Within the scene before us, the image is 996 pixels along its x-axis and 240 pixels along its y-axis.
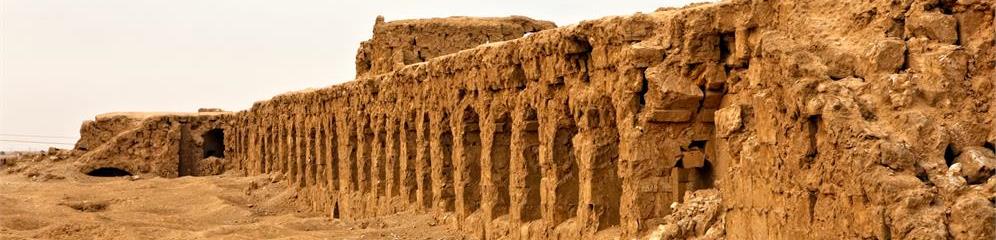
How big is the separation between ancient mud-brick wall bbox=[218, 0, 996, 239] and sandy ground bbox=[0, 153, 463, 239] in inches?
49.7

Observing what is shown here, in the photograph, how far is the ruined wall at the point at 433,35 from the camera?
24.6m

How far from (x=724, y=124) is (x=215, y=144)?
3611cm

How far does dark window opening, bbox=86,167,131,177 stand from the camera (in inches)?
1521

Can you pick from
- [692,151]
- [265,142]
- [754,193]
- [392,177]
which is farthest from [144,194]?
[754,193]

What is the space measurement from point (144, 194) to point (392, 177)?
12.6 m

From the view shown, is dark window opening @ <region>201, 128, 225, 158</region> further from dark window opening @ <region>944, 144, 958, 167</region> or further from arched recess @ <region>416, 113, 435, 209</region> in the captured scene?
dark window opening @ <region>944, 144, 958, 167</region>

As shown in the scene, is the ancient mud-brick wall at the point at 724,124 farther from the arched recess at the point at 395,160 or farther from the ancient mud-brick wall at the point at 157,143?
the ancient mud-brick wall at the point at 157,143

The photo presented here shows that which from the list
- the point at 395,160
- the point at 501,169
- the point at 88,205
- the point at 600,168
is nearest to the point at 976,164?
the point at 600,168

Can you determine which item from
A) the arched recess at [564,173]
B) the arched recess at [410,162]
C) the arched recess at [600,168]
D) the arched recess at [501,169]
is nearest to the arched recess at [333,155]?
the arched recess at [410,162]

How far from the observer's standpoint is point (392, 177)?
1966 cm

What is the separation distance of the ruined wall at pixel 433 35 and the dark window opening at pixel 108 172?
17282 mm

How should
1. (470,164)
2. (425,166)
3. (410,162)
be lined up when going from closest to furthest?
(470,164) → (425,166) → (410,162)

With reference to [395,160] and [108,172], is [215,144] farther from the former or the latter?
[395,160]

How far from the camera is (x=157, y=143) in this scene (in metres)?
39.3
